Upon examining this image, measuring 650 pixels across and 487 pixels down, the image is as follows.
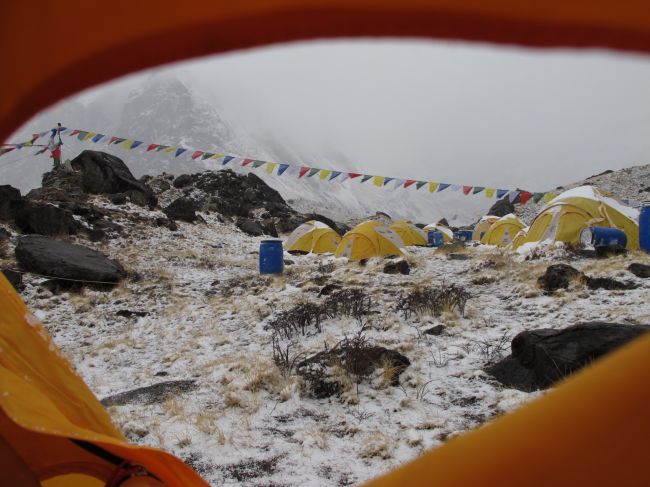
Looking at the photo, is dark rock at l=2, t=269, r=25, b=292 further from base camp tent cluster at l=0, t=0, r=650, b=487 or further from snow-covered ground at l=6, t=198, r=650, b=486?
base camp tent cluster at l=0, t=0, r=650, b=487

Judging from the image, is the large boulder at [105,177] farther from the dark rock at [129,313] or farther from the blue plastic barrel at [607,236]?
the blue plastic barrel at [607,236]

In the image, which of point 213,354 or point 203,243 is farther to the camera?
point 203,243

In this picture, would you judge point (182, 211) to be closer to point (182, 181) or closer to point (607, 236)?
point (182, 181)

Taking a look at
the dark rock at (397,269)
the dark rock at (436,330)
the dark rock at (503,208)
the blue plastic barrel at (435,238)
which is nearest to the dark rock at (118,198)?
the dark rock at (397,269)

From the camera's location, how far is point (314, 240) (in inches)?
607

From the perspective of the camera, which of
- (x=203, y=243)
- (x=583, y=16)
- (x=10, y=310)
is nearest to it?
(x=583, y=16)

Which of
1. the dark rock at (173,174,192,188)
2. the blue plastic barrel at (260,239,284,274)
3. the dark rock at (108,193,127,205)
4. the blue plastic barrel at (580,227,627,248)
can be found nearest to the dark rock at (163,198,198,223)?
the dark rock at (108,193,127,205)

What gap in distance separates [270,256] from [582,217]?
7795 mm

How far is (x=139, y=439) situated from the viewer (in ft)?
9.93

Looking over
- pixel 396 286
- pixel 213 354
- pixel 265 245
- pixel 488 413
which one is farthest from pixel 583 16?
pixel 265 245

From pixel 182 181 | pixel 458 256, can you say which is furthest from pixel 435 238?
pixel 182 181

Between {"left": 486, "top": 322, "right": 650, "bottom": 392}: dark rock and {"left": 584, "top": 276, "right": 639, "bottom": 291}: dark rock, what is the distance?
2641mm

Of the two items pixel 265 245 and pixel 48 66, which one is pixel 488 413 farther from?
pixel 265 245

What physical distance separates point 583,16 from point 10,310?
1904mm
